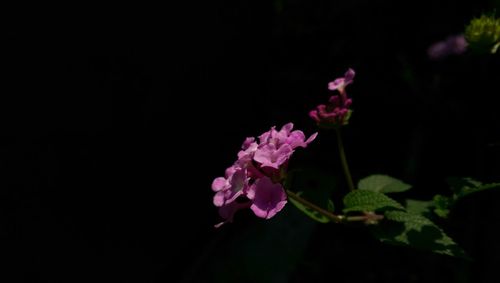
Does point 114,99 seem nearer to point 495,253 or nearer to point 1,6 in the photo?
point 1,6

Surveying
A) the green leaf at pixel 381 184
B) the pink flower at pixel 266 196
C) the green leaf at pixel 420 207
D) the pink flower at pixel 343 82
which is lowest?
the green leaf at pixel 420 207

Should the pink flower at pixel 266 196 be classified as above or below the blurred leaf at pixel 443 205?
above

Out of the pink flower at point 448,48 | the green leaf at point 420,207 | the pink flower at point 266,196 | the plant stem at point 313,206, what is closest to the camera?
the pink flower at point 266,196

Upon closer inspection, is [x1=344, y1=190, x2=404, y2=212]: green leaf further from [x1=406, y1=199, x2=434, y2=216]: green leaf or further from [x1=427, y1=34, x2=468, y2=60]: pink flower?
[x1=427, y1=34, x2=468, y2=60]: pink flower

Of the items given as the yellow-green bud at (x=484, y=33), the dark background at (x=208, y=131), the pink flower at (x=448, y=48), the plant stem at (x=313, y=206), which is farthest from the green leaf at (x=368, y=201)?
the pink flower at (x=448, y=48)

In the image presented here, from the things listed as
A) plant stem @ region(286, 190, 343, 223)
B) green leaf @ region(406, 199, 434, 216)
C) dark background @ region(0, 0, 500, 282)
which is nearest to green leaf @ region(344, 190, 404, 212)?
plant stem @ region(286, 190, 343, 223)

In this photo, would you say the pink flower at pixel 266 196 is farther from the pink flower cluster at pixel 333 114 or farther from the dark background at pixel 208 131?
the dark background at pixel 208 131
